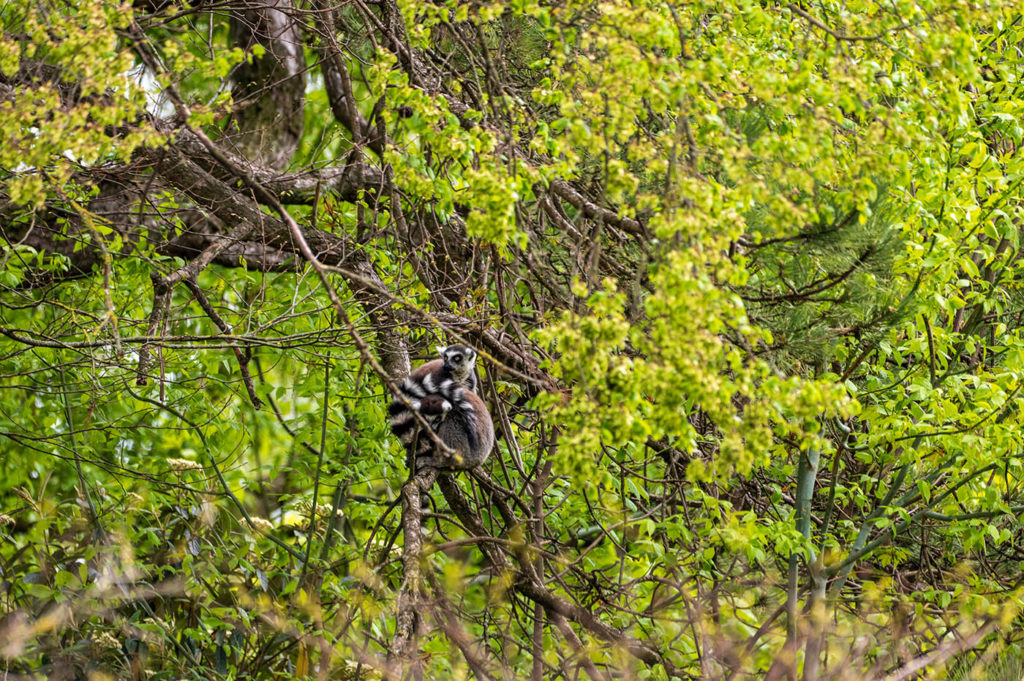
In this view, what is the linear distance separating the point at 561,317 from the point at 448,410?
137 centimetres

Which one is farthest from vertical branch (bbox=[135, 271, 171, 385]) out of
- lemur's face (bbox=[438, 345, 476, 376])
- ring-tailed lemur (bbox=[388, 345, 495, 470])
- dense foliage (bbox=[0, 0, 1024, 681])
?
lemur's face (bbox=[438, 345, 476, 376])

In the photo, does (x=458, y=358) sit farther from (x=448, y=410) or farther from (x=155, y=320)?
(x=155, y=320)

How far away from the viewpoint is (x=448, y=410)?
506cm

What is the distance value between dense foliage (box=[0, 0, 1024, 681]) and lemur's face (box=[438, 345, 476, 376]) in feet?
0.62

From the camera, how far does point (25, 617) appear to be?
16.5 ft

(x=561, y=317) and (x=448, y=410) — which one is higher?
(x=561, y=317)

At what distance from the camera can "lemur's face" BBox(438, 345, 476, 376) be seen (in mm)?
4875

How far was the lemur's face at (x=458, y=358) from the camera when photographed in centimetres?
488

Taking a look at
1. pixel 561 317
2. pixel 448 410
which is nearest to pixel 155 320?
pixel 448 410

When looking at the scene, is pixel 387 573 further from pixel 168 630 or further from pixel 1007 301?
pixel 1007 301

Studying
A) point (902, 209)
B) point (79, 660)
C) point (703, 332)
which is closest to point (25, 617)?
point (79, 660)

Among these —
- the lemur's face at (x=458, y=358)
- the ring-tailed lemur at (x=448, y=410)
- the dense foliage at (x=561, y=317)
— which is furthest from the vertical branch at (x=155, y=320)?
the lemur's face at (x=458, y=358)

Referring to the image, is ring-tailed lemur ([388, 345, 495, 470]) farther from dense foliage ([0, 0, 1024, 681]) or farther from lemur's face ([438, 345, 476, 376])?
dense foliage ([0, 0, 1024, 681])

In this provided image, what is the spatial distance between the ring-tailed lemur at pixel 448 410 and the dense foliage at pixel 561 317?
17 cm
